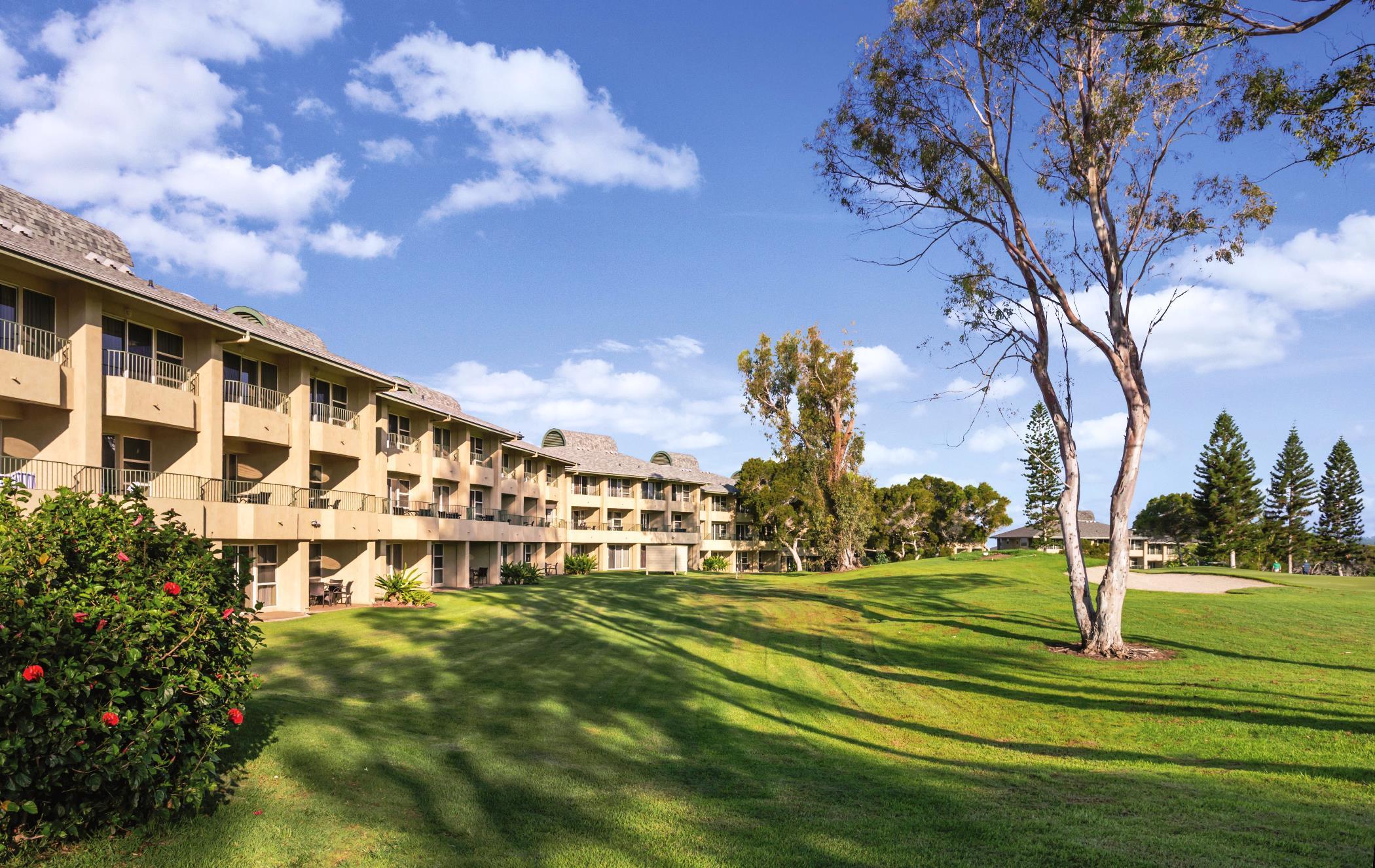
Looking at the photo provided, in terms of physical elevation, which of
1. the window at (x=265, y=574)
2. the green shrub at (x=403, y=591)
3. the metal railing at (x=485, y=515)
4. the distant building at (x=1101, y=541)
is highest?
the metal railing at (x=485, y=515)

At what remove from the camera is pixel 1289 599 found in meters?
25.2

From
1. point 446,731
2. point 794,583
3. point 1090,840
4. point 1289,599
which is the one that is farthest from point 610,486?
point 1090,840

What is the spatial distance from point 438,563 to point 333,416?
1326 centimetres

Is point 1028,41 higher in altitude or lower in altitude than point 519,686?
higher

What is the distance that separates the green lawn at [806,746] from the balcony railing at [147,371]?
7414 mm

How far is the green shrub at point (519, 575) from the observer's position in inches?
1727

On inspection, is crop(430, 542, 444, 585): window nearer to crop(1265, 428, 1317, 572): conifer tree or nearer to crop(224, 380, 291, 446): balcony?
crop(224, 380, 291, 446): balcony

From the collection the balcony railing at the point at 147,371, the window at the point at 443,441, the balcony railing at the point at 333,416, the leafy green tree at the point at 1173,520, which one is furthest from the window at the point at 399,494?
the leafy green tree at the point at 1173,520

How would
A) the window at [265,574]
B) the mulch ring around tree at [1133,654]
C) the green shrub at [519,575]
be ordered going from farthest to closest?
the green shrub at [519,575], the window at [265,574], the mulch ring around tree at [1133,654]

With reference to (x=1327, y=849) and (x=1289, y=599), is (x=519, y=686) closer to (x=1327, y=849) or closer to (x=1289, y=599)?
(x=1327, y=849)

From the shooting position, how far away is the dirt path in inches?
1220

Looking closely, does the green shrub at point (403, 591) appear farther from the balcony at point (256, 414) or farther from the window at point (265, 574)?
the balcony at point (256, 414)

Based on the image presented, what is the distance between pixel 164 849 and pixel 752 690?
11.6 m

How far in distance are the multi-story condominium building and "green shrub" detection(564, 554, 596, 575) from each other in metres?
11.1
